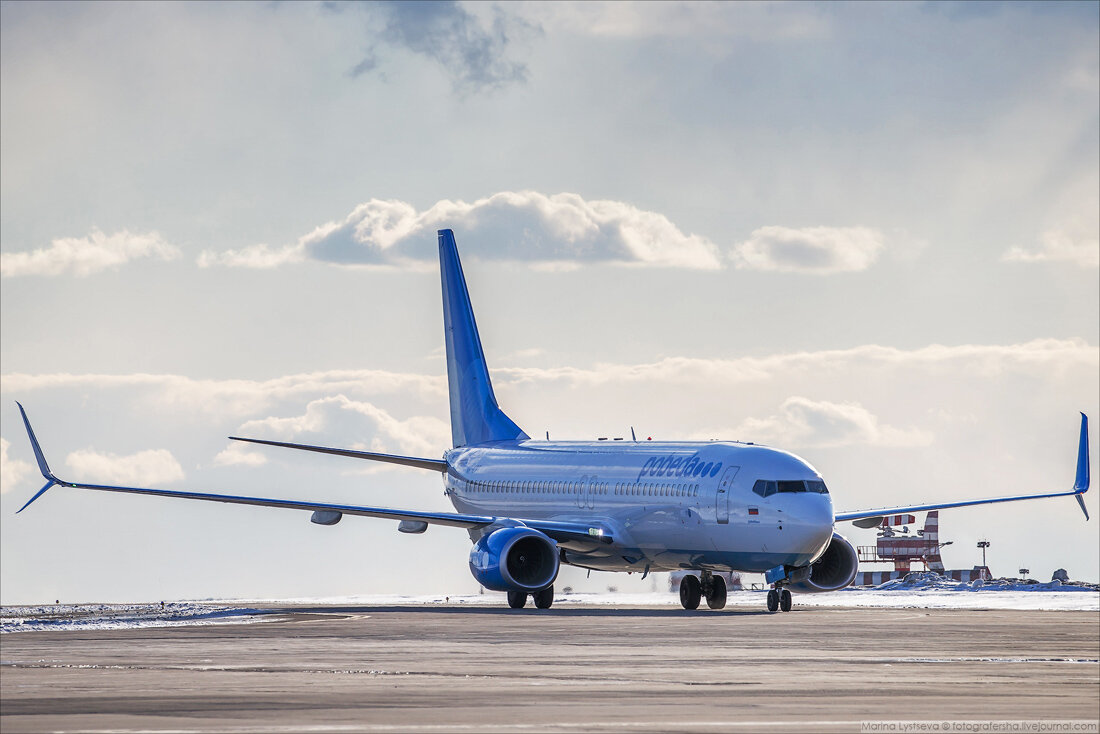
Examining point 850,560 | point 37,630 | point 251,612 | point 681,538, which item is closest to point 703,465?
point 681,538

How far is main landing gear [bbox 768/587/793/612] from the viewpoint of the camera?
4350cm

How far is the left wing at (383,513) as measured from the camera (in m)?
45.7

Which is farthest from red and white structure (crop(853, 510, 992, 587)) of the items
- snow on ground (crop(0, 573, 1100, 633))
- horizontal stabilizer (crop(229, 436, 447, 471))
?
horizontal stabilizer (crop(229, 436, 447, 471))

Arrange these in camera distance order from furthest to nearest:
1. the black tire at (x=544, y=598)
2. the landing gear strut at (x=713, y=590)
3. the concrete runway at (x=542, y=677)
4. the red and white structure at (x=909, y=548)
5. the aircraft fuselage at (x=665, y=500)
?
the red and white structure at (x=909, y=548)
the landing gear strut at (x=713, y=590)
the black tire at (x=544, y=598)
the aircraft fuselage at (x=665, y=500)
the concrete runway at (x=542, y=677)

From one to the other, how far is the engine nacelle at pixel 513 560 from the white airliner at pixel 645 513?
1.5 inches

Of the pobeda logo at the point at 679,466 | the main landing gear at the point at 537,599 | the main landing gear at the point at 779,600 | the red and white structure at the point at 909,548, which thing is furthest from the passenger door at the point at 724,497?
the red and white structure at the point at 909,548

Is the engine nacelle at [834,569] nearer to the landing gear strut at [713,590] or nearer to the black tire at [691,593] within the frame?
the landing gear strut at [713,590]

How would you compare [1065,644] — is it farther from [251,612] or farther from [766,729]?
[251,612]

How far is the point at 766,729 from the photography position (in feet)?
48.0

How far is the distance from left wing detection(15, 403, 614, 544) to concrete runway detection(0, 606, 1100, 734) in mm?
11896

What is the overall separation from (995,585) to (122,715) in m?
55.8

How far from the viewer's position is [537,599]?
47.0 metres

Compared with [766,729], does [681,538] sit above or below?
above

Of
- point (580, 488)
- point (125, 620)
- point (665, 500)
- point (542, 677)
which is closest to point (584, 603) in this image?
point (580, 488)
